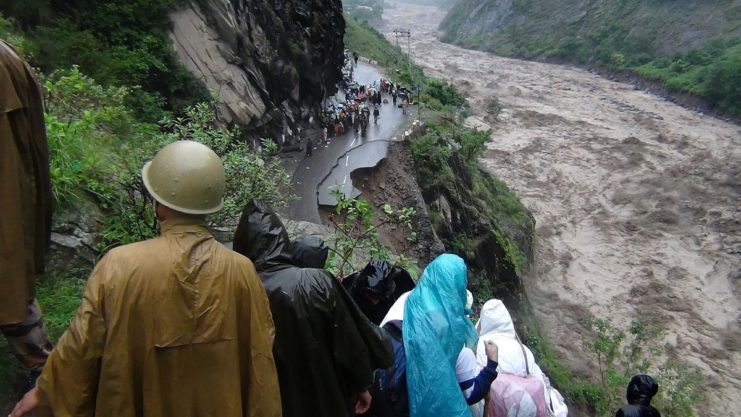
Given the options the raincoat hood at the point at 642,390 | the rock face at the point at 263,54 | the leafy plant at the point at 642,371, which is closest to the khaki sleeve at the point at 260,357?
the raincoat hood at the point at 642,390

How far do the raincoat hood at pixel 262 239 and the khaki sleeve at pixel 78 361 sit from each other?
0.76 m

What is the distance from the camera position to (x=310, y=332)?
2.23 m

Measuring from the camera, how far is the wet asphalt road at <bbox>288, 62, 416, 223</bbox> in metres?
12.5

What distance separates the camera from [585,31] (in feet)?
166

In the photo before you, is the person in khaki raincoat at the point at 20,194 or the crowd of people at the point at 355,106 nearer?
the person in khaki raincoat at the point at 20,194

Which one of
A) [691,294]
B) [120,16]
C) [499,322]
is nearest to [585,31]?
[691,294]

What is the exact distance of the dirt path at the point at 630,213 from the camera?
1553 cm

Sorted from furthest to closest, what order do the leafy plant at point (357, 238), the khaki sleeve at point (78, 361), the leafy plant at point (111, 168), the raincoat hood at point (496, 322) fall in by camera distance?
the leafy plant at point (357, 238), the leafy plant at point (111, 168), the raincoat hood at point (496, 322), the khaki sleeve at point (78, 361)

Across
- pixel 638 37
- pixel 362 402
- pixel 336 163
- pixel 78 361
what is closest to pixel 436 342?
pixel 362 402

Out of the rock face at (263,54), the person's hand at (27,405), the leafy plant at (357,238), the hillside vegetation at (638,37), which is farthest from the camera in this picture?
the hillside vegetation at (638,37)

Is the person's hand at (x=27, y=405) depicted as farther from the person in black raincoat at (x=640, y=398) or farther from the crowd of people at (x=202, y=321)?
the person in black raincoat at (x=640, y=398)

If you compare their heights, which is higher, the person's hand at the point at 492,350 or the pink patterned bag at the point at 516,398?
the person's hand at the point at 492,350

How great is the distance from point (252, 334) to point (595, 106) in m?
36.7

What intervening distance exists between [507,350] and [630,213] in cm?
2125
